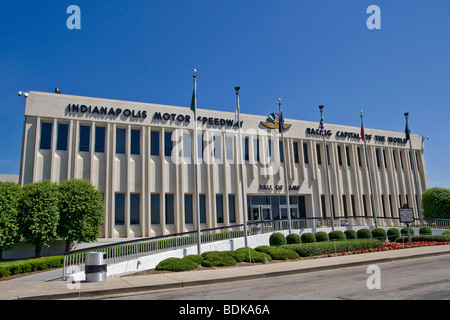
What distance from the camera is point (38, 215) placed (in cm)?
1962

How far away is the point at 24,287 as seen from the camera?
37.4ft

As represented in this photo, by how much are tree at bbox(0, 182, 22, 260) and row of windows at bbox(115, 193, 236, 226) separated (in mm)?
8461

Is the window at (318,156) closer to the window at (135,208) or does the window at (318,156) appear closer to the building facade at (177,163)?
the building facade at (177,163)

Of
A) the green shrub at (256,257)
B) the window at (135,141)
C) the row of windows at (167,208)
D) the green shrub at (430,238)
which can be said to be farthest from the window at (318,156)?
the green shrub at (256,257)

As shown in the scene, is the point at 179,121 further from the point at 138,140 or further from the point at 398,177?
the point at 398,177

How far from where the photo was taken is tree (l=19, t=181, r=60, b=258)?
19531 millimetres

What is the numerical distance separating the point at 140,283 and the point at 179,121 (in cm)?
2032

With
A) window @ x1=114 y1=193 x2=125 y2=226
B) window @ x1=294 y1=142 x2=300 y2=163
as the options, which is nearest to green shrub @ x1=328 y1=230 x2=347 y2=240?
window @ x1=294 y1=142 x2=300 y2=163

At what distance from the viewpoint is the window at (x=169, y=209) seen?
1131 inches

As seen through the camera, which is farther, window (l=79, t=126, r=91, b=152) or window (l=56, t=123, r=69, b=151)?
window (l=79, t=126, r=91, b=152)

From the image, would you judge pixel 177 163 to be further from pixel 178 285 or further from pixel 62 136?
pixel 178 285

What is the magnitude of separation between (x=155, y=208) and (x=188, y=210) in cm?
288

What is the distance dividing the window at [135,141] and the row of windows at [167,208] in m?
3.72

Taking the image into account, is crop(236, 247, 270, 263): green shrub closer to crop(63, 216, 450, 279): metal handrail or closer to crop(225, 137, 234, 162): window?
crop(63, 216, 450, 279): metal handrail
